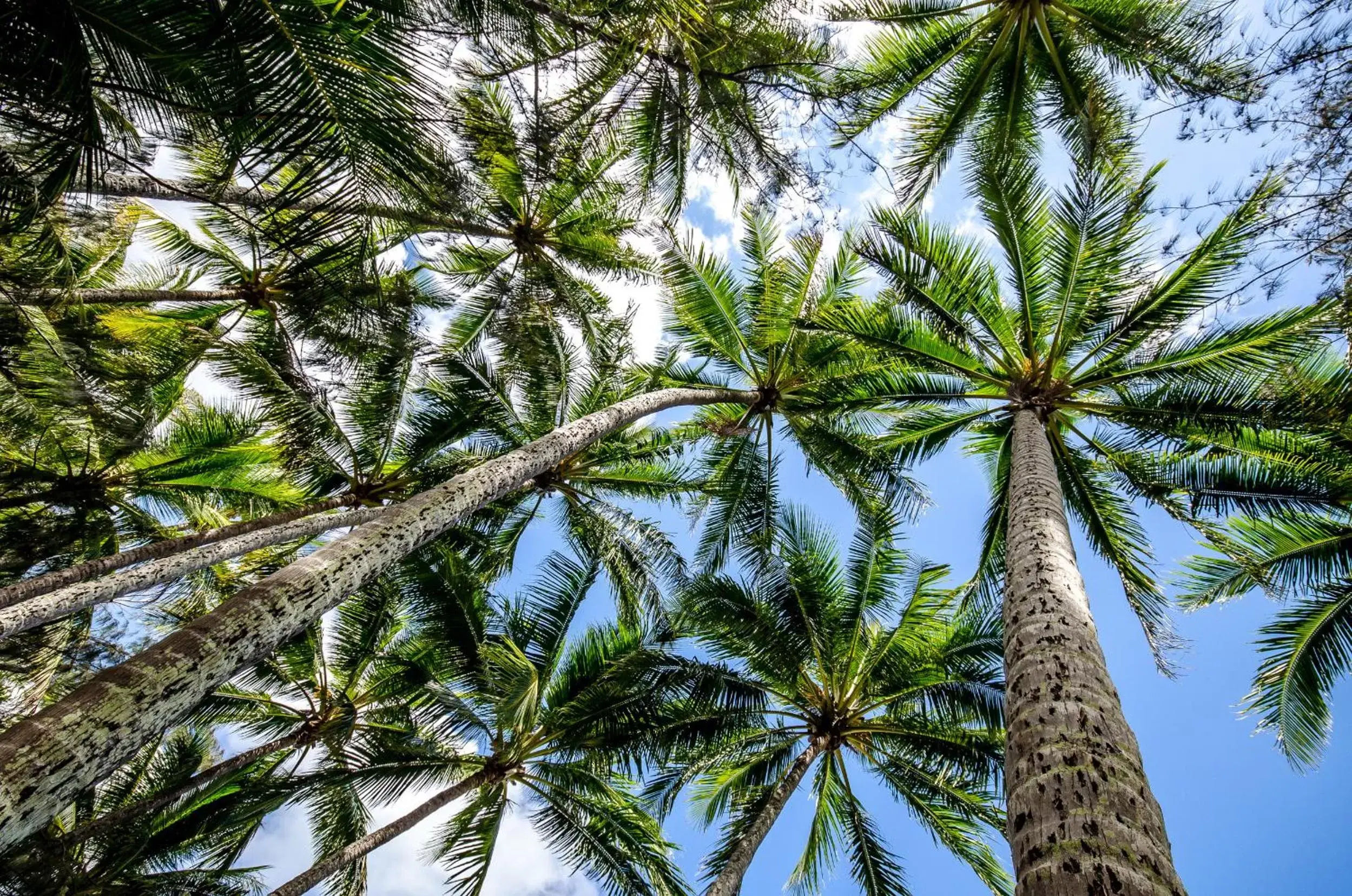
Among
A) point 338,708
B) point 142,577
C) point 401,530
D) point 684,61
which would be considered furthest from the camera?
point 338,708

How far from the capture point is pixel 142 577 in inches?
274

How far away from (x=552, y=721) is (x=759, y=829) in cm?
311

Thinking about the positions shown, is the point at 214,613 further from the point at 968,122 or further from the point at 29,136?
the point at 968,122

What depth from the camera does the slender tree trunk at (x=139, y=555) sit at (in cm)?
737

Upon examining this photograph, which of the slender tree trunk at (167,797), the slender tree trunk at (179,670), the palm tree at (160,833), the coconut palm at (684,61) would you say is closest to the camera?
the slender tree trunk at (179,670)

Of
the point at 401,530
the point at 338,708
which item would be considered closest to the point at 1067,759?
the point at 401,530

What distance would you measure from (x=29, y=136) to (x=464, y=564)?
263 inches

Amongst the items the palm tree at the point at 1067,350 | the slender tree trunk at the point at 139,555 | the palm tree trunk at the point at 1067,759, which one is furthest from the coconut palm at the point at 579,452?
the palm tree trunk at the point at 1067,759

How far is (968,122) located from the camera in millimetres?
8742

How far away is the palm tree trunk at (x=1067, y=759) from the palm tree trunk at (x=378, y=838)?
26.1 ft

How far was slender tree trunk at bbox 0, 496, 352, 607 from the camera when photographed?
7.37m

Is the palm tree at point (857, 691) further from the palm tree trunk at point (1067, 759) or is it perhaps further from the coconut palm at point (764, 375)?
the palm tree trunk at point (1067, 759)

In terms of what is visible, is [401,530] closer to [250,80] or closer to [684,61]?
[250,80]

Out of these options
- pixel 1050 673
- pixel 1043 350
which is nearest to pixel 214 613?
pixel 1050 673
